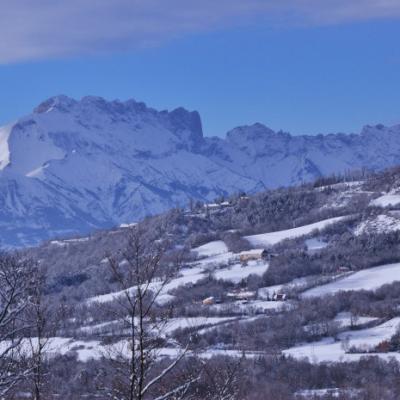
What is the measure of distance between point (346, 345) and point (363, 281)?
3274cm

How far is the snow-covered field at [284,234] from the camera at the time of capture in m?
168

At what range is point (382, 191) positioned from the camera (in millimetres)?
193250

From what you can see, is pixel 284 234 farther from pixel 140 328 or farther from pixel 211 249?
pixel 140 328

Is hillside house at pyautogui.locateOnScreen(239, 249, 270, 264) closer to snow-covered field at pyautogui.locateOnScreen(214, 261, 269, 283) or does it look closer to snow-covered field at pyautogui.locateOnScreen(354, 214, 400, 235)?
snow-covered field at pyautogui.locateOnScreen(214, 261, 269, 283)

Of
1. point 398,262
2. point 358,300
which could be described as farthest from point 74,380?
point 398,262

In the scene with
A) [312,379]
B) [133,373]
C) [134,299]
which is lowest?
[312,379]

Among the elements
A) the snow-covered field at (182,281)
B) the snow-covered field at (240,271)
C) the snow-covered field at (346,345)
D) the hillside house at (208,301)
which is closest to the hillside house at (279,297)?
the hillside house at (208,301)

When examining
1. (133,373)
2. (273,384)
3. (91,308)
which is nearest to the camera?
(133,373)

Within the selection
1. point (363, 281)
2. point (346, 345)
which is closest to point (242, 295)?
point (363, 281)

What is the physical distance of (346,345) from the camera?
310 ft

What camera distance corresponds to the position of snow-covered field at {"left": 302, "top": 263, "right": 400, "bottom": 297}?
12200 cm

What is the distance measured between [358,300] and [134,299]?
9725 cm

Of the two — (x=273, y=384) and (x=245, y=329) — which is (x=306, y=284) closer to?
(x=245, y=329)

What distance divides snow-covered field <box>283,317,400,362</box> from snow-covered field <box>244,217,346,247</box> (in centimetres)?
6206
